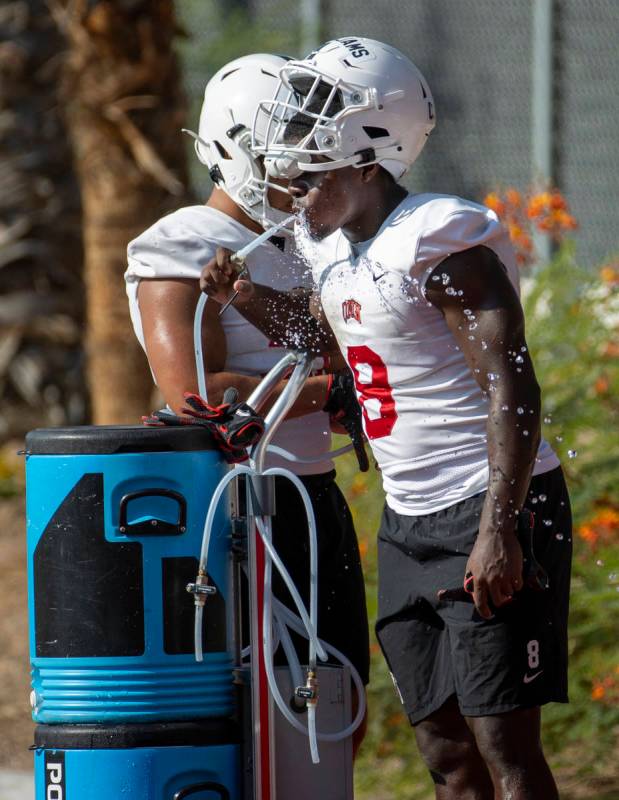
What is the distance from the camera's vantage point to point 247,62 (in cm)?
350

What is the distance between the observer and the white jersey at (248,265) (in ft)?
10.9

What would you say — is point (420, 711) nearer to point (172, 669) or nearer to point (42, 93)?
point (172, 669)

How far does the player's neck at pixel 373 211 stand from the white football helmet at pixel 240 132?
337 mm

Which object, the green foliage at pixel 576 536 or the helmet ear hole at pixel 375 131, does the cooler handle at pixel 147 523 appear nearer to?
the helmet ear hole at pixel 375 131

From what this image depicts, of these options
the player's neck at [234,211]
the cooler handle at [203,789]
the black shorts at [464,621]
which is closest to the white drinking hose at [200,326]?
the player's neck at [234,211]

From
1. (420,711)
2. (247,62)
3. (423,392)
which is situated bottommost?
(420,711)

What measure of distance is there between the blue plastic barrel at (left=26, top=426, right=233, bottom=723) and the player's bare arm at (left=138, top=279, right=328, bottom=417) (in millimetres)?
361

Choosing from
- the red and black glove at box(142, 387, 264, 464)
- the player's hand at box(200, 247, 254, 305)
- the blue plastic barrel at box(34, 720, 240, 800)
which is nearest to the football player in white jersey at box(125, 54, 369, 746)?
the player's hand at box(200, 247, 254, 305)

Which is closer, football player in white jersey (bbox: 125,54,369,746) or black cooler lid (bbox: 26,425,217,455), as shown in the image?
black cooler lid (bbox: 26,425,217,455)

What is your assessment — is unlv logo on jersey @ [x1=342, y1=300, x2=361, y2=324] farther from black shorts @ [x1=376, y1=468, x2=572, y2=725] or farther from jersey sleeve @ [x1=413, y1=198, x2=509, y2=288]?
black shorts @ [x1=376, y1=468, x2=572, y2=725]

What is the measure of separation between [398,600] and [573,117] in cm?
563

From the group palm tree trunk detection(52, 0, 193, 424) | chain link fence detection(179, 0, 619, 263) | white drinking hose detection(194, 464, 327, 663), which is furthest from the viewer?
chain link fence detection(179, 0, 619, 263)

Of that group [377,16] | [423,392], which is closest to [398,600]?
[423,392]

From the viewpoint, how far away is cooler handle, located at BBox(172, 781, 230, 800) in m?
2.88
